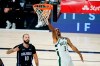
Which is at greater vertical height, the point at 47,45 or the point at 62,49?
the point at 62,49

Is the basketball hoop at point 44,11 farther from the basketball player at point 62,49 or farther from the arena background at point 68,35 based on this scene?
the basketball player at point 62,49

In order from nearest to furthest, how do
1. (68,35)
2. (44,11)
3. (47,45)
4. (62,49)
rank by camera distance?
(62,49)
(47,45)
(44,11)
(68,35)

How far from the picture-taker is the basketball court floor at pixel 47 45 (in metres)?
11.0

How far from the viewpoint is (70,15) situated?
18.1 metres

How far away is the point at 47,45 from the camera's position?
47.3ft

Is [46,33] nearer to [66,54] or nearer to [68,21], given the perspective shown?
[68,21]

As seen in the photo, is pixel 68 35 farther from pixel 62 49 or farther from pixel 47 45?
pixel 62 49

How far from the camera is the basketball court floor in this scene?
11.0 m

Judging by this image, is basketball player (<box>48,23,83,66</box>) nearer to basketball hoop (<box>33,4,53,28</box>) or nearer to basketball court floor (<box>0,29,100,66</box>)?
basketball court floor (<box>0,29,100,66</box>)

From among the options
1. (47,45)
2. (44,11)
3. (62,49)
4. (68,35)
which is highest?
(44,11)

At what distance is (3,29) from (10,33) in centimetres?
115

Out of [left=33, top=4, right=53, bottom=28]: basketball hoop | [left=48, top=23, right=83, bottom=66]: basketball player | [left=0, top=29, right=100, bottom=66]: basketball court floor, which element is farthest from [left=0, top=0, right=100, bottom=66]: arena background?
[left=48, top=23, right=83, bottom=66]: basketball player

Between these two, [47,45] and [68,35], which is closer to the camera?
[47,45]

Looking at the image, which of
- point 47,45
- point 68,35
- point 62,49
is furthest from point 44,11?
point 62,49
